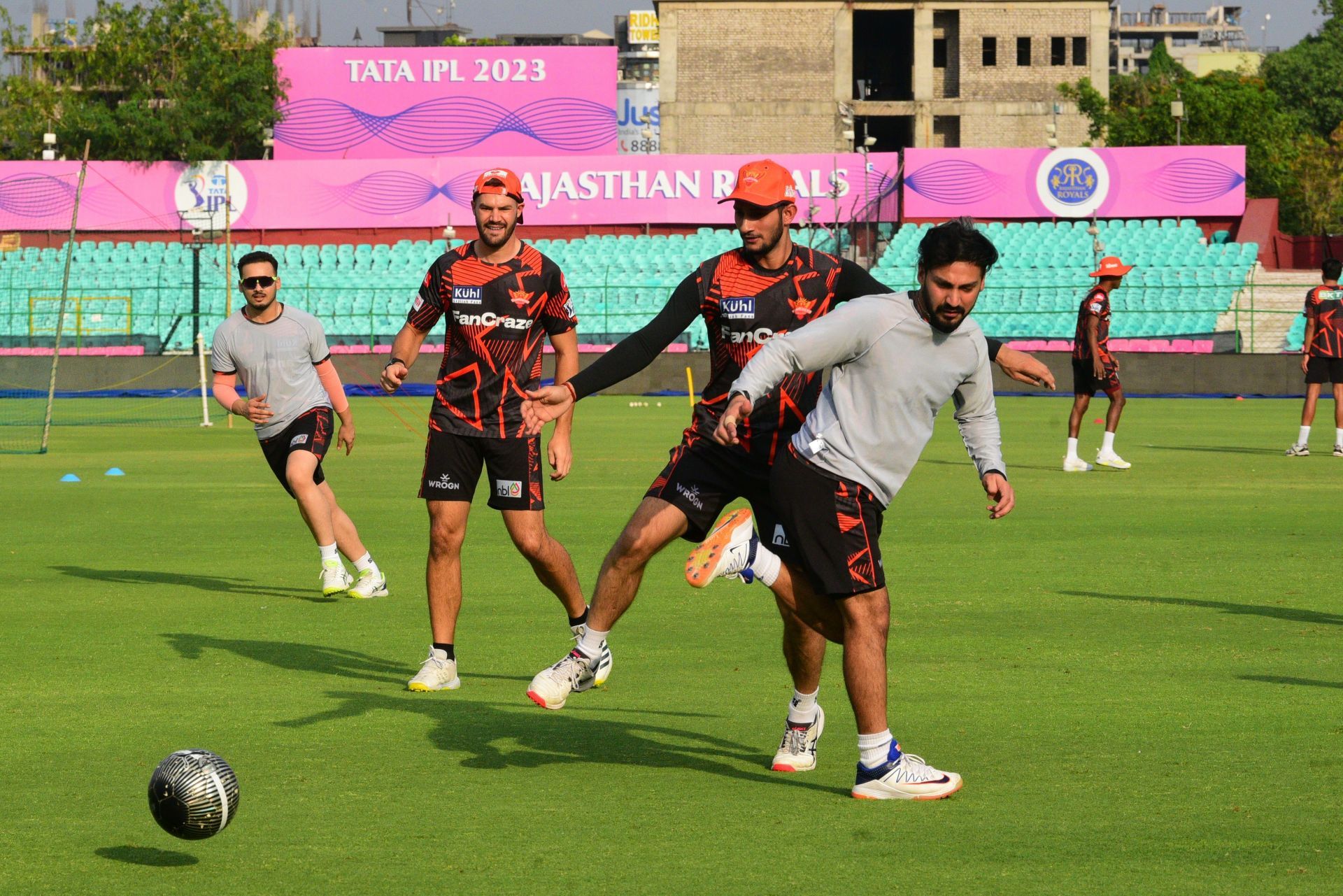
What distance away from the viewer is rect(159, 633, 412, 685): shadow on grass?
25.5 ft

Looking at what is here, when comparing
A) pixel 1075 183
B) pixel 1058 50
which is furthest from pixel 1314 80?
pixel 1075 183

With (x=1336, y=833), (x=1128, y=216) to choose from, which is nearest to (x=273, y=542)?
(x=1336, y=833)

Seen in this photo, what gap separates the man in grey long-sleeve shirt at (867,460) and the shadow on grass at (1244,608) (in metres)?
4.09

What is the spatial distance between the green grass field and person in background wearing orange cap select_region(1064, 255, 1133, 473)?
4.76 m

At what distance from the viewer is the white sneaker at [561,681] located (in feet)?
21.1

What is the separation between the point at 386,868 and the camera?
470cm

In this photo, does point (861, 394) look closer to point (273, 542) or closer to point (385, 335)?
point (273, 542)

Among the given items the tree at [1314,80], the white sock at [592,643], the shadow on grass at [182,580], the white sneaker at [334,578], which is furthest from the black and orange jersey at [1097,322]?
the tree at [1314,80]

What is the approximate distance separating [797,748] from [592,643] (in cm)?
109

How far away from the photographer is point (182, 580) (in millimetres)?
10875

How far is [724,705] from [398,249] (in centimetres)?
4019

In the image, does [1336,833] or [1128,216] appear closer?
[1336,833]

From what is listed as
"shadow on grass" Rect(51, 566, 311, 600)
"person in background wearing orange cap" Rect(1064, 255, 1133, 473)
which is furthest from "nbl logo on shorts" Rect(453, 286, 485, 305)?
"person in background wearing orange cap" Rect(1064, 255, 1133, 473)

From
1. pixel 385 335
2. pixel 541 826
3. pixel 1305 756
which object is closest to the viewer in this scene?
pixel 541 826
